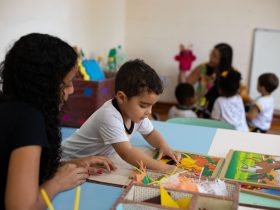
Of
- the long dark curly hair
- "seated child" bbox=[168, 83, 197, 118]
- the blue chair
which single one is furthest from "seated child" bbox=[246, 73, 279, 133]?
the long dark curly hair

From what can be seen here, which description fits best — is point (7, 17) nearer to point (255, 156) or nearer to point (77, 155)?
point (77, 155)

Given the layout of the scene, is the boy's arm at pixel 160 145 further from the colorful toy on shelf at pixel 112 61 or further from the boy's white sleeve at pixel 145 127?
the colorful toy on shelf at pixel 112 61

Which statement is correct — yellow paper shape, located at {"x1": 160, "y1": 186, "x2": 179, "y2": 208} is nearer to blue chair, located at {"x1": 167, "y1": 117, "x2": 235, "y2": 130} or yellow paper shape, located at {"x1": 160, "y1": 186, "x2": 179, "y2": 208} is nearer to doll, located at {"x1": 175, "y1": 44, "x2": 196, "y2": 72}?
blue chair, located at {"x1": 167, "y1": 117, "x2": 235, "y2": 130}

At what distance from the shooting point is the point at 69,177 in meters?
1.03

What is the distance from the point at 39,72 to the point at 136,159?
1.57 feet

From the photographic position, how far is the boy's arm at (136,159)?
1217 millimetres

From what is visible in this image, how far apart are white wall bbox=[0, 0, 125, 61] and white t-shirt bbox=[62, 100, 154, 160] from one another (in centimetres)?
41

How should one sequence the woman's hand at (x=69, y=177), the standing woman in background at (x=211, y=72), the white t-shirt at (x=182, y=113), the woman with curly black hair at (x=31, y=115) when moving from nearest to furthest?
the woman with curly black hair at (x=31, y=115) < the woman's hand at (x=69, y=177) < the white t-shirt at (x=182, y=113) < the standing woman in background at (x=211, y=72)

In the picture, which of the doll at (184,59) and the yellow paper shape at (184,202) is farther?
the doll at (184,59)

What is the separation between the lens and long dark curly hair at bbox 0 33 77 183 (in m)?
0.90

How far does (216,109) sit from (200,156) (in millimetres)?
1321

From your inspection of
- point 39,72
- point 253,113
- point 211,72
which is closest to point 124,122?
point 39,72

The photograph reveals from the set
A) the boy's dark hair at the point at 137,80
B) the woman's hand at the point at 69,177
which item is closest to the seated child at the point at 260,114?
the boy's dark hair at the point at 137,80

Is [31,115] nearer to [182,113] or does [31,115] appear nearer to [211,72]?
[182,113]
